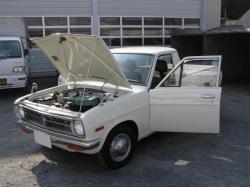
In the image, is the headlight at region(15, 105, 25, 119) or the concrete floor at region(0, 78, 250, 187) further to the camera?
the headlight at region(15, 105, 25, 119)

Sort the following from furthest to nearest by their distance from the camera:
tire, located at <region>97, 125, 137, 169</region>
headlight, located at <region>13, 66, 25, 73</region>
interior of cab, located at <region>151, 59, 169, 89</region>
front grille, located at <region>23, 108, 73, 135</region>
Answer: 1. headlight, located at <region>13, 66, 25, 73</region>
2. interior of cab, located at <region>151, 59, 169, 89</region>
3. tire, located at <region>97, 125, 137, 169</region>
4. front grille, located at <region>23, 108, 73, 135</region>

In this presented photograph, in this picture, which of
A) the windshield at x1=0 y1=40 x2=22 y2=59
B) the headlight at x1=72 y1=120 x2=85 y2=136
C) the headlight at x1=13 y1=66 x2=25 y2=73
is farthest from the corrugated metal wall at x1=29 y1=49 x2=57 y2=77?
the headlight at x1=72 y1=120 x2=85 y2=136

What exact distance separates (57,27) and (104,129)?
11.0 metres

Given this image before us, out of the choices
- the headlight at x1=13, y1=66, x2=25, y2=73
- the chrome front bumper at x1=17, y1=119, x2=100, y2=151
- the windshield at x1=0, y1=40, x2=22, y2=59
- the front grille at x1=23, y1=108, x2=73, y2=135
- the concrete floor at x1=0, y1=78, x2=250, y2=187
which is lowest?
the concrete floor at x1=0, y1=78, x2=250, y2=187

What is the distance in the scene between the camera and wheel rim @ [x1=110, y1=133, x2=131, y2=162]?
4.46m

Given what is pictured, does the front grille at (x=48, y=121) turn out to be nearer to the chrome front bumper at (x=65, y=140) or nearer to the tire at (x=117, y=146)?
the chrome front bumper at (x=65, y=140)

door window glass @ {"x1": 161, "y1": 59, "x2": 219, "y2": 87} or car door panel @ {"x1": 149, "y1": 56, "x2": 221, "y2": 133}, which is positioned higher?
door window glass @ {"x1": 161, "y1": 59, "x2": 219, "y2": 87}

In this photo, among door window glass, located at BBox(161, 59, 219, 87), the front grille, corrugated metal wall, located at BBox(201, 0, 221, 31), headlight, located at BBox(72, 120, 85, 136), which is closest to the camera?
headlight, located at BBox(72, 120, 85, 136)

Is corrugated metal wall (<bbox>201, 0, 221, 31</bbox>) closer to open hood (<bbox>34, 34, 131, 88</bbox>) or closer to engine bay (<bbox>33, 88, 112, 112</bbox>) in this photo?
open hood (<bbox>34, 34, 131, 88</bbox>)

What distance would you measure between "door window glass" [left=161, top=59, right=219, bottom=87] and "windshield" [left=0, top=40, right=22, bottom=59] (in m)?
5.84

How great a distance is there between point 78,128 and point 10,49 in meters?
6.27

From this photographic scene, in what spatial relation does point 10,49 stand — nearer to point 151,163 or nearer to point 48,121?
point 48,121

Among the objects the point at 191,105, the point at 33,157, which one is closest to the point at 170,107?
the point at 191,105

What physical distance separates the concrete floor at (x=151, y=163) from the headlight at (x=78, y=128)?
0.67m
